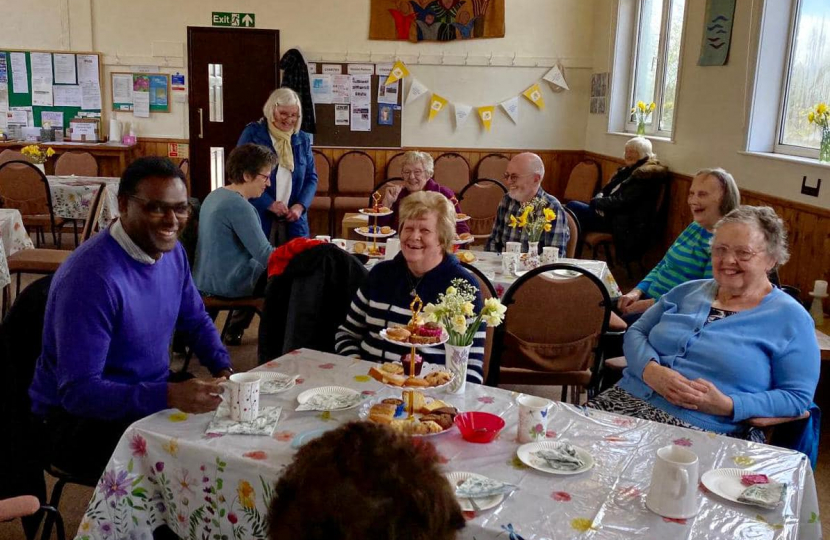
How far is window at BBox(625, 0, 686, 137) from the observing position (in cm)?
639

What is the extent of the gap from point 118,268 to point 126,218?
138 millimetres

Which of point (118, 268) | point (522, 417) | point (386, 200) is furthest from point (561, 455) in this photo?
point (386, 200)

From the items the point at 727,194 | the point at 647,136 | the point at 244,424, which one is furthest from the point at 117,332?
the point at 647,136

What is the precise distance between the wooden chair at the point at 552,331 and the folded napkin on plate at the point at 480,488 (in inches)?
Result: 56.4

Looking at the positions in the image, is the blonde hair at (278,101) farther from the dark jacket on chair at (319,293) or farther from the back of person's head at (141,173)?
the back of person's head at (141,173)

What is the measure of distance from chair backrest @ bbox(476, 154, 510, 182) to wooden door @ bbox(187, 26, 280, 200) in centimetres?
231

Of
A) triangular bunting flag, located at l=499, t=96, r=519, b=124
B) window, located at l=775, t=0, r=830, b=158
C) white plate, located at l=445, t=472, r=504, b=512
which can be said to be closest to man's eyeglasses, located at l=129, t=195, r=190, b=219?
white plate, located at l=445, t=472, r=504, b=512

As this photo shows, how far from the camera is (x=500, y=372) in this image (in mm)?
3055

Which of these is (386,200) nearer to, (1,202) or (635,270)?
(635,270)

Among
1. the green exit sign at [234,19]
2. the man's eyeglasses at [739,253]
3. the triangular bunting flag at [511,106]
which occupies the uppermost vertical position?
the green exit sign at [234,19]

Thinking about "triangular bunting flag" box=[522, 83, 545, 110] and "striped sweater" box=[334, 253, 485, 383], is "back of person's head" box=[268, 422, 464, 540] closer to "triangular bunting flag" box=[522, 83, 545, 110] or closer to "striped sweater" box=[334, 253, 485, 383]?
"striped sweater" box=[334, 253, 485, 383]

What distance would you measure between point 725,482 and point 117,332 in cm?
147

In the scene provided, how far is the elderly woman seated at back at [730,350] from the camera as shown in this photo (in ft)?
7.15

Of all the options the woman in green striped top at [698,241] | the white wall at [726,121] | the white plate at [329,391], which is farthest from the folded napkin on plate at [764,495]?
the white wall at [726,121]
